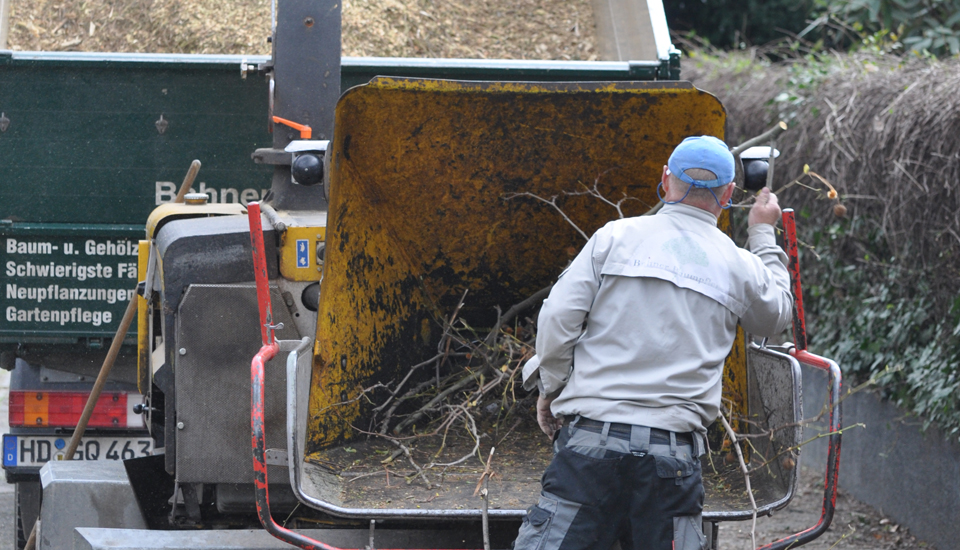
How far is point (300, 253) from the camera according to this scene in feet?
9.98

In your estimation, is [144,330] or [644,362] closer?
[644,362]

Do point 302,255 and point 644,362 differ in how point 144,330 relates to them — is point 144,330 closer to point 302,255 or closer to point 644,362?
point 302,255

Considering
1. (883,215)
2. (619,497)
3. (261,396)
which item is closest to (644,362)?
(619,497)

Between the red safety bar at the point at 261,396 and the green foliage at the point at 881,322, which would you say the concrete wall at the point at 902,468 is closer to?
the green foliage at the point at 881,322

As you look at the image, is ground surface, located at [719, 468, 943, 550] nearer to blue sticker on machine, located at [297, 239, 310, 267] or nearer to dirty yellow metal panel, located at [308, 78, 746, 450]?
dirty yellow metal panel, located at [308, 78, 746, 450]

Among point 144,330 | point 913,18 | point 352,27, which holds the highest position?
point 913,18

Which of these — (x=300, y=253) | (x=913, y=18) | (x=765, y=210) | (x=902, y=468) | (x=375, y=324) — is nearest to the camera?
(x=765, y=210)

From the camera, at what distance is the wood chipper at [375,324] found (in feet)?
9.45

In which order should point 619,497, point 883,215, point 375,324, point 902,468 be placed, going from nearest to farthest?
point 619,497
point 375,324
point 883,215
point 902,468

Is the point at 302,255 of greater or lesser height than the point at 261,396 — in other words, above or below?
above

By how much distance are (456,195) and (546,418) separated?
94 cm

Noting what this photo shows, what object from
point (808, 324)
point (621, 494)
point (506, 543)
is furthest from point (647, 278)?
point (808, 324)

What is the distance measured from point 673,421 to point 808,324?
4.10m

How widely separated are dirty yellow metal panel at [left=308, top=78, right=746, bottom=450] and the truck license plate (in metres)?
1.25
